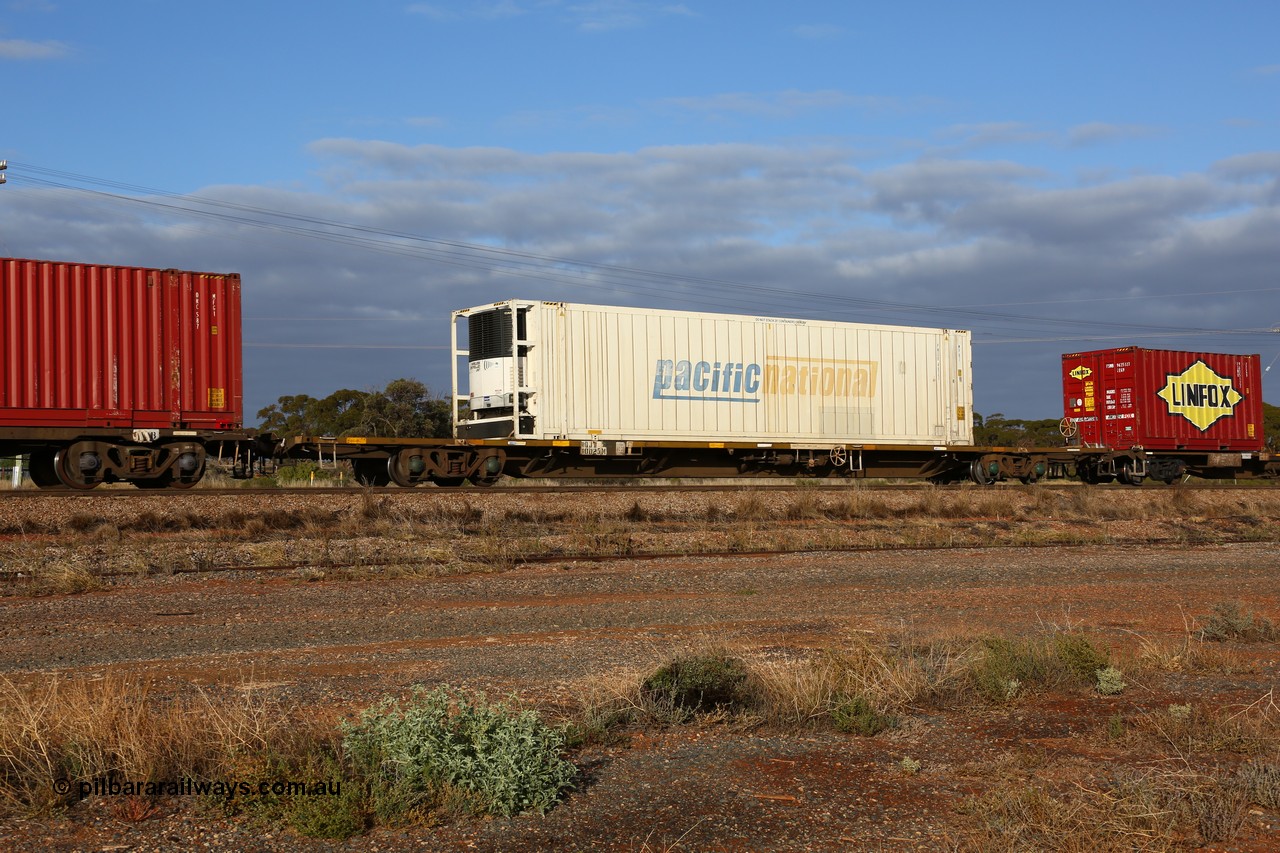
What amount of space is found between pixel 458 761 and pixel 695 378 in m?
17.9

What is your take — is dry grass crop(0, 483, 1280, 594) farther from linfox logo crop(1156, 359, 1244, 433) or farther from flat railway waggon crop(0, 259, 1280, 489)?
linfox logo crop(1156, 359, 1244, 433)

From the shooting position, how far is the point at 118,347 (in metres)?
17.4

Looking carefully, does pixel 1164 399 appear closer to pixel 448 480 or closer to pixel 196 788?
pixel 448 480

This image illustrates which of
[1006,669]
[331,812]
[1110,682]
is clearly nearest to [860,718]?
[1006,669]

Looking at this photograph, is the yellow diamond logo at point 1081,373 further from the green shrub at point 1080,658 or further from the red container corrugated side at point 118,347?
the green shrub at point 1080,658

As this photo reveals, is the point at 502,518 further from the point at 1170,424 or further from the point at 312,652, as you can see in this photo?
the point at 1170,424

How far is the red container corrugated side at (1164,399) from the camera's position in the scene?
1185 inches

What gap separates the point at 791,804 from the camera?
4.81 m

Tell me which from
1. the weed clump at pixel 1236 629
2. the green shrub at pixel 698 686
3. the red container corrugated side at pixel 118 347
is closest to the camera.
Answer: the green shrub at pixel 698 686

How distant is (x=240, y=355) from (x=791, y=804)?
52.6 ft

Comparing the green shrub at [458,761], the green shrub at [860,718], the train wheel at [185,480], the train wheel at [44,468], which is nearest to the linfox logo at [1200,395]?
the train wheel at [185,480]

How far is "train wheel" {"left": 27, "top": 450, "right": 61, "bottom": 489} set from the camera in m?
17.8

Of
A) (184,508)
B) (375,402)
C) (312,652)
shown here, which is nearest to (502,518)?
(184,508)

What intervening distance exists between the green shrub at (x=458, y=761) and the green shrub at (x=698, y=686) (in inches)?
55.8
